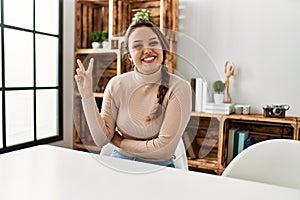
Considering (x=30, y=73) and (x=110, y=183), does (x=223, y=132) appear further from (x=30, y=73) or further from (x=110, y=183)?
(x=30, y=73)

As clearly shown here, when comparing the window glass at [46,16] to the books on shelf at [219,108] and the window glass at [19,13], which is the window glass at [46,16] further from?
the books on shelf at [219,108]

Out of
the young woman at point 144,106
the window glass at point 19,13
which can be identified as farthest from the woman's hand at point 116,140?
the window glass at point 19,13

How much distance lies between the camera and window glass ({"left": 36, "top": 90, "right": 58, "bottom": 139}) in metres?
2.86

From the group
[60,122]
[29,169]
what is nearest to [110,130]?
[29,169]

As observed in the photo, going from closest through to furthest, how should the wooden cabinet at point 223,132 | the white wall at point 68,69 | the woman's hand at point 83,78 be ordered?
the woman's hand at point 83,78 < the wooden cabinet at point 223,132 < the white wall at point 68,69

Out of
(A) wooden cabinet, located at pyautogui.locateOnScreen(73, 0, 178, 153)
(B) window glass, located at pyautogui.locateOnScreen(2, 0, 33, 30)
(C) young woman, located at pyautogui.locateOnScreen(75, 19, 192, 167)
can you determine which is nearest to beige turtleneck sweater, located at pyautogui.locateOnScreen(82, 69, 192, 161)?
(C) young woman, located at pyautogui.locateOnScreen(75, 19, 192, 167)

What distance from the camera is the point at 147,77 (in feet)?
3.84

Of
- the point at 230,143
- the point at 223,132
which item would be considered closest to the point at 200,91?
the point at 223,132

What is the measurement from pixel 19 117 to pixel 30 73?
0.44 m

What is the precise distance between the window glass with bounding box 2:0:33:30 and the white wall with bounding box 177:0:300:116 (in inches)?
58.1

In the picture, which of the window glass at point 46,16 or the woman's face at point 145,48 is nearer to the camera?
the woman's face at point 145,48

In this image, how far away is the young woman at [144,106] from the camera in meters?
1.10

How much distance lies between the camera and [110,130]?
1.21 meters

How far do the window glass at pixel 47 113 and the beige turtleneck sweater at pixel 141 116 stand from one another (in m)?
1.89
